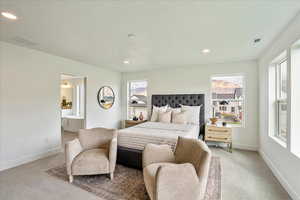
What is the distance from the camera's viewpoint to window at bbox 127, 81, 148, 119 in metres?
5.51

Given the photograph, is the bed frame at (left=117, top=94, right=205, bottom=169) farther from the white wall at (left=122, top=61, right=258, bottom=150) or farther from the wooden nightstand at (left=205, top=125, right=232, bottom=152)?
the wooden nightstand at (left=205, top=125, right=232, bottom=152)

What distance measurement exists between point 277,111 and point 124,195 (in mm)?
3406

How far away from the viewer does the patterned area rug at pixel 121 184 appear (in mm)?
1969

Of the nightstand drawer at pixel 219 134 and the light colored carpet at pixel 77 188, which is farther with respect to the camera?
the nightstand drawer at pixel 219 134

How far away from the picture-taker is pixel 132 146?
2801 mm

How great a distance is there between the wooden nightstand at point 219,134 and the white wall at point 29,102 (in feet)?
13.5

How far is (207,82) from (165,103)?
1.54 m

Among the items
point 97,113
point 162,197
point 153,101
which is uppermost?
point 153,101

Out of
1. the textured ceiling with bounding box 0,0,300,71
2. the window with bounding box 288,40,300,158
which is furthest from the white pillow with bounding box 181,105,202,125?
the window with bounding box 288,40,300,158

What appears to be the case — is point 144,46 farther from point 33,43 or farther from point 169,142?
point 33,43

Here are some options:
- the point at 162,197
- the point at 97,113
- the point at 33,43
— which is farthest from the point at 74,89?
the point at 162,197

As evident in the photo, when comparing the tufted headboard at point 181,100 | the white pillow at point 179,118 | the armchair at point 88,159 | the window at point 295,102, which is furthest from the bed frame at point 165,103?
the window at point 295,102

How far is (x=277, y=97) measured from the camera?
2945 millimetres

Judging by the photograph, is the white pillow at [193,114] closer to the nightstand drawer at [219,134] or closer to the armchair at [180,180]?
the nightstand drawer at [219,134]
